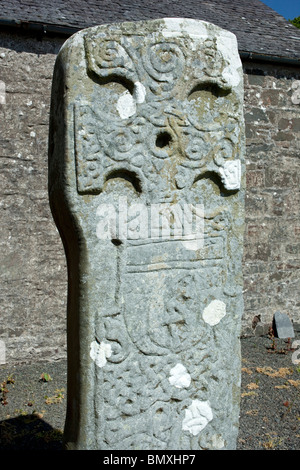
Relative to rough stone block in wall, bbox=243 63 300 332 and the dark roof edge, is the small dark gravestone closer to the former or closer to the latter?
rough stone block in wall, bbox=243 63 300 332

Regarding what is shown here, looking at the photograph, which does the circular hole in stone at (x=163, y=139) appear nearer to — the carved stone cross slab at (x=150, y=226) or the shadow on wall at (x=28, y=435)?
the carved stone cross slab at (x=150, y=226)

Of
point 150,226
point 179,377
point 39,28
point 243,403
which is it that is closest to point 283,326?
point 243,403

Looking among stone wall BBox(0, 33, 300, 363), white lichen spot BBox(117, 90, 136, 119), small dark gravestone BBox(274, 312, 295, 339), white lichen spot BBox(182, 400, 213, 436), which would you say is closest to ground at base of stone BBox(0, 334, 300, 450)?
stone wall BBox(0, 33, 300, 363)

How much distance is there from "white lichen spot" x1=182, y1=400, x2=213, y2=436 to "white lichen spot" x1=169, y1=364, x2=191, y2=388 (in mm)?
127

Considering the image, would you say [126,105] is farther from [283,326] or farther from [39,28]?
[283,326]

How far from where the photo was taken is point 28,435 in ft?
14.8

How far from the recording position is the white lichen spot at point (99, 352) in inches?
107

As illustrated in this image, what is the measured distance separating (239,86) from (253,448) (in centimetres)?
282

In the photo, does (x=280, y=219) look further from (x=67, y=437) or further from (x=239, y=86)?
(x=67, y=437)

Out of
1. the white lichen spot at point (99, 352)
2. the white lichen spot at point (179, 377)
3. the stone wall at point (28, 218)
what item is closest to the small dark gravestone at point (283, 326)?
the stone wall at point (28, 218)

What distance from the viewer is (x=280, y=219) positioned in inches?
308

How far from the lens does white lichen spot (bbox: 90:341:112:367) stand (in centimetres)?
271

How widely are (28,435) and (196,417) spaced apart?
205 cm

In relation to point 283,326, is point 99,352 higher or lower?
higher
